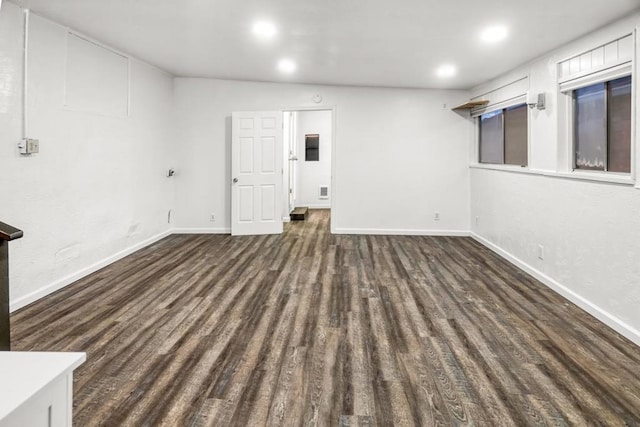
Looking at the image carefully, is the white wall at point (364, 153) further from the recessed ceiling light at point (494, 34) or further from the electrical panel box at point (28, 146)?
the electrical panel box at point (28, 146)

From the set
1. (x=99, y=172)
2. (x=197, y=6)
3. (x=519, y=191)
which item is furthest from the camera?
(x=519, y=191)

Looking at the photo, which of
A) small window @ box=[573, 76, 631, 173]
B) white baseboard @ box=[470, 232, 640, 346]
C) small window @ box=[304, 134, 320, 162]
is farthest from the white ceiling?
small window @ box=[304, 134, 320, 162]

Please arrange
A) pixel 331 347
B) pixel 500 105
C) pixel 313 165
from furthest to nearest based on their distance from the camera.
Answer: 1. pixel 313 165
2. pixel 500 105
3. pixel 331 347

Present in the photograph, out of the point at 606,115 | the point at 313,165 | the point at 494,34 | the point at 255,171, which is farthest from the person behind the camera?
the point at 313,165

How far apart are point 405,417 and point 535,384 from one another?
83cm

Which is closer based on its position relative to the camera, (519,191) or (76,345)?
(76,345)

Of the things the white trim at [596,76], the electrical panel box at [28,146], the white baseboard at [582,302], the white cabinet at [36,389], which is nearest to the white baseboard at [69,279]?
the electrical panel box at [28,146]

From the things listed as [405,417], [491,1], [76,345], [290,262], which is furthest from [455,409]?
[290,262]

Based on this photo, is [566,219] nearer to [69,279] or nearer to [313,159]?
[69,279]

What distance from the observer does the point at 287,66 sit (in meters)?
5.30

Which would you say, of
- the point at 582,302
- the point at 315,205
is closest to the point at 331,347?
the point at 582,302

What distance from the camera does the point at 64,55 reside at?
150 inches

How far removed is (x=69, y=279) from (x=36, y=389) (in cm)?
359

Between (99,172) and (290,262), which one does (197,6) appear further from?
(290,262)
